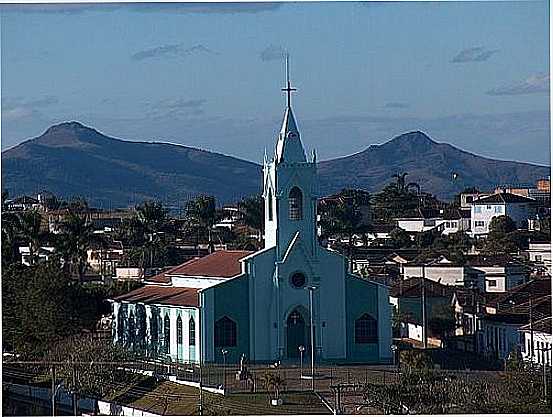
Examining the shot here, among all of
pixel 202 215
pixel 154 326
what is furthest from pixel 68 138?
pixel 154 326

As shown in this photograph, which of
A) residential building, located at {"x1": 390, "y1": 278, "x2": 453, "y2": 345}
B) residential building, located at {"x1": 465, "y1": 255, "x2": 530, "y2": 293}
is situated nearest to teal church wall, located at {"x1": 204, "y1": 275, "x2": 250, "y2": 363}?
residential building, located at {"x1": 390, "y1": 278, "x2": 453, "y2": 345}

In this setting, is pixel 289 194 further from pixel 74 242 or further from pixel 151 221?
pixel 151 221

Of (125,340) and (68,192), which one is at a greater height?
(68,192)

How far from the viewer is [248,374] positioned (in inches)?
618

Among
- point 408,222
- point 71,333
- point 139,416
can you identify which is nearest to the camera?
point 139,416

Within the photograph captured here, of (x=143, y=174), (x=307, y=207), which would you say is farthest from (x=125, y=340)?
(x=143, y=174)

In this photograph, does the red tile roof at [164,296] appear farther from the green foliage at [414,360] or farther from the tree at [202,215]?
the tree at [202,215]

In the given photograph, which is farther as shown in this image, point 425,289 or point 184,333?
point 425,289

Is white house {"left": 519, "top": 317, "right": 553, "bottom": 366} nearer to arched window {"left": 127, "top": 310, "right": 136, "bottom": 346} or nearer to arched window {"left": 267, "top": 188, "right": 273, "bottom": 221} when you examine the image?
arched window {"left": 267, "top": 188, "right": 273, "bottom": 221}

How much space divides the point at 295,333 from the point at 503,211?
2006cm

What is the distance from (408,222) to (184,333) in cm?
2076

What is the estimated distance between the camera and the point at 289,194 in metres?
18.5

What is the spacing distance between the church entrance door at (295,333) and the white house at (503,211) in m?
18.8

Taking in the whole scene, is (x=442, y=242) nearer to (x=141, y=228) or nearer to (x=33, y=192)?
(x=141, y=228)
